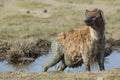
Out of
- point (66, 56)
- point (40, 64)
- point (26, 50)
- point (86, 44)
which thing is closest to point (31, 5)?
point (26, 50)

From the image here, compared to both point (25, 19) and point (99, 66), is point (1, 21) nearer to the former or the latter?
point (25, 19)

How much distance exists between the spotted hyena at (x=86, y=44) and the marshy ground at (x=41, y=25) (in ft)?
4.32

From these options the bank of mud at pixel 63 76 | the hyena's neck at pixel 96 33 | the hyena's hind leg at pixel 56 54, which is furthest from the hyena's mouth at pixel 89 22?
the bank of mud at pixel 63 76

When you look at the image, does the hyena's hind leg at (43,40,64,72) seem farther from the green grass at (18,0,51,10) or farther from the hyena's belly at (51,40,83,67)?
the green grass at (18,0,51,10)

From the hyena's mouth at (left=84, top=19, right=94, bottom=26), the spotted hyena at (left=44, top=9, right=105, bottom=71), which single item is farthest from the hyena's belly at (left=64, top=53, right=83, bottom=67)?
the hyena's mouth at (left=84, top=19, right=94, bottom=26)

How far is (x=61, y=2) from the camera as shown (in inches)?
1208

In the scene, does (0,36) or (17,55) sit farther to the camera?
(0,36)

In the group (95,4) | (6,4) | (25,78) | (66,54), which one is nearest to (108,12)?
(95,4)

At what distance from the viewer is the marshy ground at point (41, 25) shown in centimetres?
1151

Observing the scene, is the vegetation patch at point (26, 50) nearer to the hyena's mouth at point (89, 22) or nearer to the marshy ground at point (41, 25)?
the marshy ground at point (41, 25)

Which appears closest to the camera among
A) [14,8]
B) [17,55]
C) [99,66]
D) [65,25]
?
[99,66]

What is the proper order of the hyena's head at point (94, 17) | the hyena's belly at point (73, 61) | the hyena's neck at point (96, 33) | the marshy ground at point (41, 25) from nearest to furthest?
1. the marshy ground at point (41, 25)
2. the hyena's head at point (94, 17)
3. the hyena's neck at point (96, 33)
4. the hyena's belly at point (73, 61)

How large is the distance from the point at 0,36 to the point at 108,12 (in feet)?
24.1

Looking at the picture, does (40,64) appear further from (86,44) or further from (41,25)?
(41,25)
